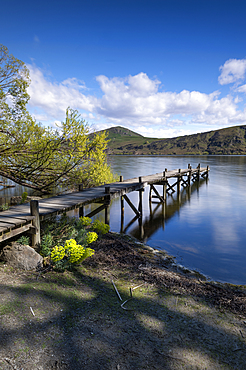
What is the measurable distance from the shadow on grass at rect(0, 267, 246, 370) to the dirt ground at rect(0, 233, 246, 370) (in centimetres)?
1

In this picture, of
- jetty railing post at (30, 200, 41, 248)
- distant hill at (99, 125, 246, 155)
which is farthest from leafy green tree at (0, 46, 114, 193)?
distant hill at (99, 125, 246, 155)

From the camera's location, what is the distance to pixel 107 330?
13.6ft

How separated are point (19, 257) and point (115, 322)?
2.79m

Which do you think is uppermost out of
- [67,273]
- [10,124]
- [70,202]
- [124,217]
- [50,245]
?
[10,124]

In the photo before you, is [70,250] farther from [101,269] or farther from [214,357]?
[214,357]

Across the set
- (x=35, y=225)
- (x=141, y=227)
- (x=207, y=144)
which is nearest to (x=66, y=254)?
(x=35, y=225)

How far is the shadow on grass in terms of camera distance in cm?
348

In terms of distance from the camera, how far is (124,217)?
16.2m

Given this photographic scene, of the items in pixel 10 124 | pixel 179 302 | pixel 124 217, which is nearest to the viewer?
pixel 179 302

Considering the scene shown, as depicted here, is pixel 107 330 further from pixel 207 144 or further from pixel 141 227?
pixel 207 144

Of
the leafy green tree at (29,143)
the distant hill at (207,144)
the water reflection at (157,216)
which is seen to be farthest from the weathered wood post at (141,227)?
the distant hill at (207,144)

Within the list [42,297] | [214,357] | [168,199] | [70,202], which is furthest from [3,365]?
[168,199]

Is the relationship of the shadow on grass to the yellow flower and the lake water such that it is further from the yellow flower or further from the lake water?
the lake water

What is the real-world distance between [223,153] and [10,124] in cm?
14902
